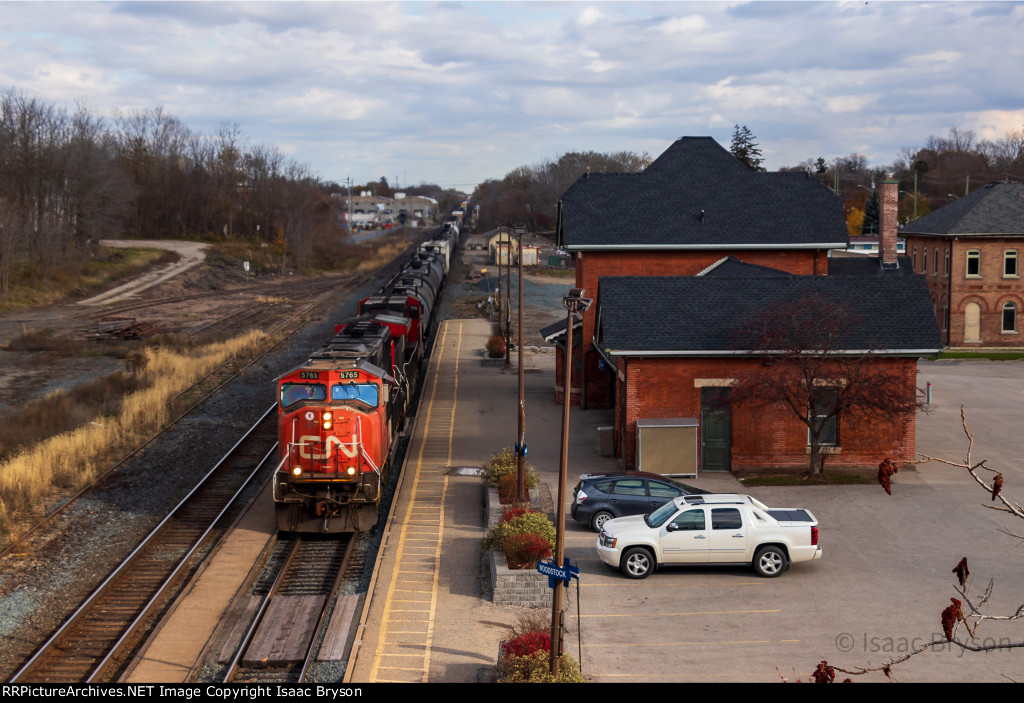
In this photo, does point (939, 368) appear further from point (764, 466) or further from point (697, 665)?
point (697, 665)

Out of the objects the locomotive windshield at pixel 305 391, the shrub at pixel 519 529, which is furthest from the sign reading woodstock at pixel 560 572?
the locomotive windshield at pixel 305 391

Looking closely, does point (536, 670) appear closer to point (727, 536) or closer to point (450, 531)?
point (727, 536)

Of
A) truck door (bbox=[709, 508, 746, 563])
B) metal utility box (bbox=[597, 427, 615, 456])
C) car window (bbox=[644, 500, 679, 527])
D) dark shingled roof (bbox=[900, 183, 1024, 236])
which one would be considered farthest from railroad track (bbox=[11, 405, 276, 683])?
dark shingled roof (bbox=[900, 183, 1024, 236])

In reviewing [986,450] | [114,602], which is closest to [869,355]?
[986,450]

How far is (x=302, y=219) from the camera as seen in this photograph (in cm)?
11000

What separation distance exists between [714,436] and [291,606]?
1425 centimetres

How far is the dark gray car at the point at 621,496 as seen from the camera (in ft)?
71.1

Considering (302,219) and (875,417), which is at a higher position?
(302,219)

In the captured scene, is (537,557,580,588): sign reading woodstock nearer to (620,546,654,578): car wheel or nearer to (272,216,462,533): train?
(620,546,654,578): car wheel

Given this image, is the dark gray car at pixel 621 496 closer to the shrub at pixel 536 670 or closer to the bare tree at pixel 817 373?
the bare tree at pixel 817 373

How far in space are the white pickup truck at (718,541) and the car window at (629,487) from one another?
3015 millimetres

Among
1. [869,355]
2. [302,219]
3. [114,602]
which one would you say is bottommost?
[114,602]

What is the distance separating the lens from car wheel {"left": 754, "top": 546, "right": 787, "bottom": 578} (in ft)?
61.2
